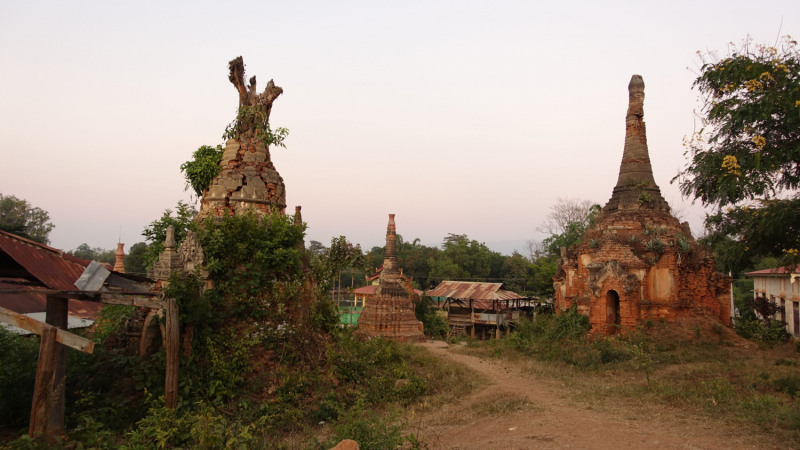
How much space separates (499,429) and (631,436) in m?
1.56

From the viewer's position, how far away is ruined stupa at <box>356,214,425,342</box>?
1958 cm

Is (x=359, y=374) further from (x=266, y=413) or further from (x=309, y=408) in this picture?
(x=266, y=413)

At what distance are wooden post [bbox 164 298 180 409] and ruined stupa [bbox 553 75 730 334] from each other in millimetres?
11059

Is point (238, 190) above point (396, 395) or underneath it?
above

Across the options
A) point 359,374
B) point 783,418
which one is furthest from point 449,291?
point 783,418

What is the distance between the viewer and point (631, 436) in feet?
20.4

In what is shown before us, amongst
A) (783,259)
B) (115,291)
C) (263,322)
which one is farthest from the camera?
(783,259)

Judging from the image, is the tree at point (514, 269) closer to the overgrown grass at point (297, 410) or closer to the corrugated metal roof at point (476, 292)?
the corrugated metal roof at point (476, 292)

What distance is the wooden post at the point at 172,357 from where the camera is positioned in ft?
19.0

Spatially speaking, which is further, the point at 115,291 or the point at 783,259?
the point at 783,259

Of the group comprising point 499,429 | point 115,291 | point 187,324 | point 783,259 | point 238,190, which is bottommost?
point 499,429

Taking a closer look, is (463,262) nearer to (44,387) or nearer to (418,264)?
(418,264)

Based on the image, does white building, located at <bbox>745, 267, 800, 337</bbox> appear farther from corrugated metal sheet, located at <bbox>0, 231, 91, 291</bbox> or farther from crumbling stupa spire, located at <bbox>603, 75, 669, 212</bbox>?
corrugated metal sheet, located at <bbox>0, 231, 91, 291</bbox>

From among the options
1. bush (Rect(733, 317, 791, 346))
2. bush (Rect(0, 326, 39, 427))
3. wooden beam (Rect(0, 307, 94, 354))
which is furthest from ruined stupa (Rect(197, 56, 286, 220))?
bush (Rect(733, 317, 791, 346))
